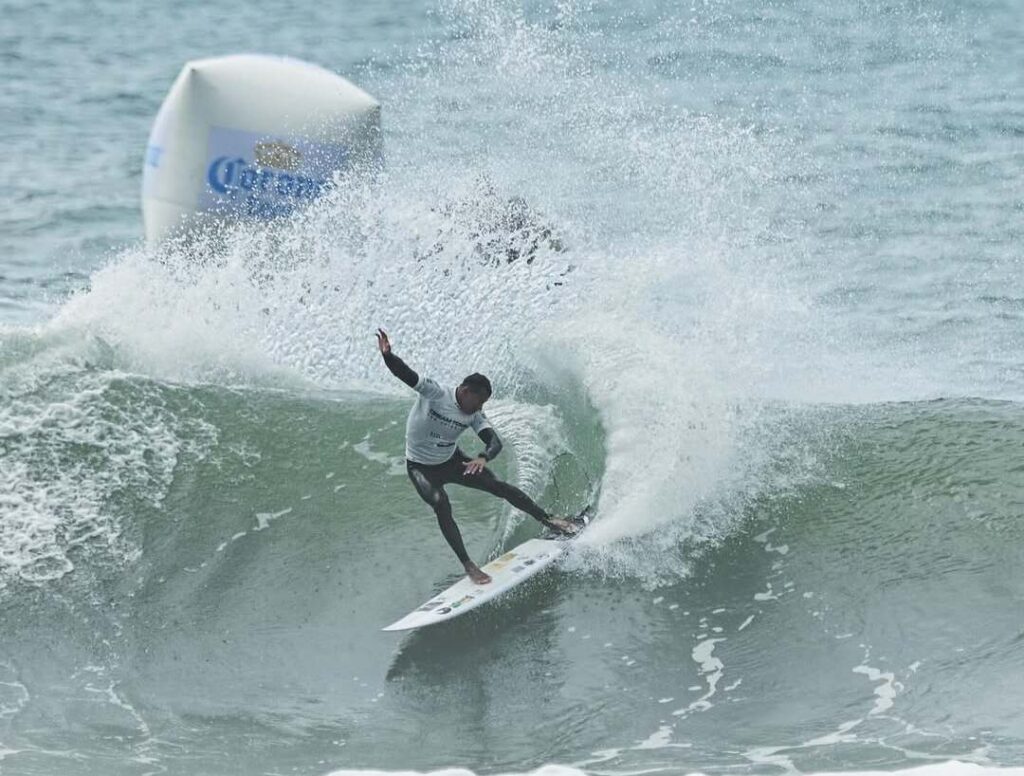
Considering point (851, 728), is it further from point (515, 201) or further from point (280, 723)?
point (515, 201)

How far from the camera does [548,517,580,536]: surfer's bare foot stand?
989 cm

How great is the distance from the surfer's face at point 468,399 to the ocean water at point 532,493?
4.31 ft

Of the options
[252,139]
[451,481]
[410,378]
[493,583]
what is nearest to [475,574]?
[493,583]

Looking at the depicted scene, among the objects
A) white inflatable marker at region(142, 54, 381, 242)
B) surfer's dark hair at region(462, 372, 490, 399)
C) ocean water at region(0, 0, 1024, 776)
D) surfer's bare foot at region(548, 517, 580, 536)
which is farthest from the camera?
white inflatable marker at region(142, 54, 381, 242)

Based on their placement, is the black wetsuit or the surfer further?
the black wetsuit

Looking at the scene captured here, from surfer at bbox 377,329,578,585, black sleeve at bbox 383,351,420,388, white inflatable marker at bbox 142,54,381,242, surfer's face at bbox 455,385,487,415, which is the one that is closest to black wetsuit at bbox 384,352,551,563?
Answer: surfer at bbox 377,329,578,585

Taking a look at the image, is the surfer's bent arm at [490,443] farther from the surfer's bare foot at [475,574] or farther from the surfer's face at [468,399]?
the surfer's bare foot at [475,574]

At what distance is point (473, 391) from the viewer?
360 inches

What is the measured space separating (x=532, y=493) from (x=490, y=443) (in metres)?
1.72

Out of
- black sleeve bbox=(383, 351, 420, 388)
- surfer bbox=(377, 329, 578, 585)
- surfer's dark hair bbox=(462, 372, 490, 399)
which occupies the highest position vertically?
black sleeve bbox=(383, 351, 420, 388)

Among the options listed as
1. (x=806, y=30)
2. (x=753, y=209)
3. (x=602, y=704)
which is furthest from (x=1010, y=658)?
(x=806, y=30)

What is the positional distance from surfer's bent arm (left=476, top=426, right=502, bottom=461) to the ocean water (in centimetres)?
106

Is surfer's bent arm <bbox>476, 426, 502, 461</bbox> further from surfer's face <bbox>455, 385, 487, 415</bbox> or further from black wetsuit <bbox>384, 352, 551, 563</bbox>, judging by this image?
surfer's face <bbox>455, 385, 487, 415</bbox>

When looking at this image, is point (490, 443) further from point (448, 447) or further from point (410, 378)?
point (410, 378)
